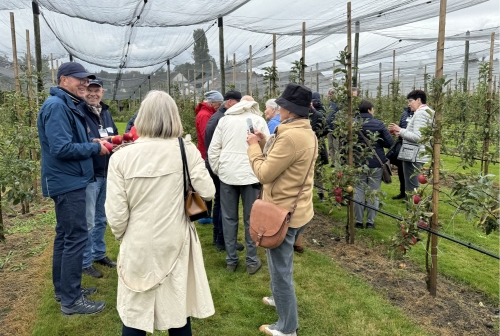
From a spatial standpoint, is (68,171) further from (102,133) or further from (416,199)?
(416,199)

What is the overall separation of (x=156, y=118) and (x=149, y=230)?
0.62 m

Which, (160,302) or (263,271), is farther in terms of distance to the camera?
(263,271)

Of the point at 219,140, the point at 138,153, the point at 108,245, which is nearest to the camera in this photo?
the point at 138,153

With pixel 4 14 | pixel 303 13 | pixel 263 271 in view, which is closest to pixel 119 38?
pixel 4 14

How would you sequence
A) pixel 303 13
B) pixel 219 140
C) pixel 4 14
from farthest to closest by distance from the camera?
pixel 4 14 → pixel 303 13 → pixel 219 140

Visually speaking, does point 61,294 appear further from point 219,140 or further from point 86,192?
point 219,140

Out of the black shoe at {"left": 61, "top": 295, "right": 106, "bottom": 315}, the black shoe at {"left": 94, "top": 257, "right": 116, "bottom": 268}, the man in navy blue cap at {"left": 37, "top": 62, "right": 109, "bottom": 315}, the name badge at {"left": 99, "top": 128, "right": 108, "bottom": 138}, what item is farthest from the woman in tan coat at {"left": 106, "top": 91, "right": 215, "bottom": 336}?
the black shoe at {"left": 94, "top": 257, "right": 116, "bottom": 268}

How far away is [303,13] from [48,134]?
587 cm

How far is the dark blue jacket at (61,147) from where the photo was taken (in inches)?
106

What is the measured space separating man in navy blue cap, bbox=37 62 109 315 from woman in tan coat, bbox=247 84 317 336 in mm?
1443

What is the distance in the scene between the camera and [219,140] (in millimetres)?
3570

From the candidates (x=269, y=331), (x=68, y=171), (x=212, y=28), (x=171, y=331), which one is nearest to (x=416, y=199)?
(x=269, y=331)

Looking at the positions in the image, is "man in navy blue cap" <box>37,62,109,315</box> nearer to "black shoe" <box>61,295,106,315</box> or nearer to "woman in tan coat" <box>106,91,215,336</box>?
"black shoe" <box>61,295,106,315</box>

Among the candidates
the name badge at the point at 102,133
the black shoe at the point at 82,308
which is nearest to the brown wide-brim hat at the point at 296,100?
the name badge at the point at 102,133
